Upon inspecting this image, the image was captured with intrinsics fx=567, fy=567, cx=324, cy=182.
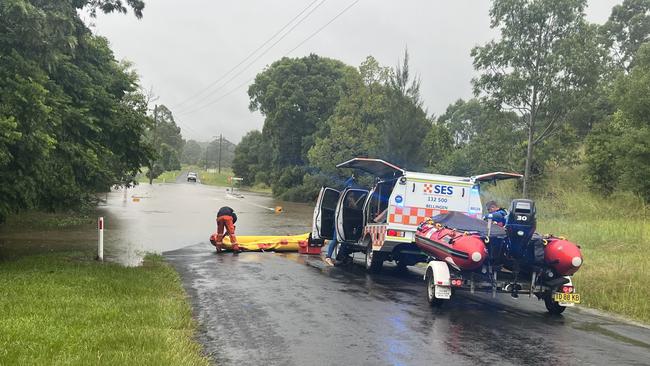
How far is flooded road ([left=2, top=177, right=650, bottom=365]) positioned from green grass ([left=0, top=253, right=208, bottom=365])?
0.43 m

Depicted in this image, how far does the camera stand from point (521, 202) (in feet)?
26.3

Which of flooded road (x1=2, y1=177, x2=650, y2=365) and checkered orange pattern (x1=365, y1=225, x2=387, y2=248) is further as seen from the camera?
checkered orange pattern (x1=365, y1=225, x2=387, y2=248)

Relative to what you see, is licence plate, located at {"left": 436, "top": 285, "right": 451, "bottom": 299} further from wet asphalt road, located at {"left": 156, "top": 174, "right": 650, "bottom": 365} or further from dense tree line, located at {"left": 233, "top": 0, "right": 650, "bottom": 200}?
dense tree line, located at {"left": 233, "top": 0, "right": 650, "bottom": 200}

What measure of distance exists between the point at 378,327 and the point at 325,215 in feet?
25.8

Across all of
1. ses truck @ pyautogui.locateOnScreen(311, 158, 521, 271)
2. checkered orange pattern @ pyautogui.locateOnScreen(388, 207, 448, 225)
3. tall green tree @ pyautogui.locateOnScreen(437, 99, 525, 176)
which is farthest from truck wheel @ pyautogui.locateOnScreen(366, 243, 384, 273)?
tall green tree @ pyautogui.locateOnScreen(437, 99, 525, 176)

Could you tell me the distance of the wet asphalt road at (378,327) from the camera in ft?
19.7

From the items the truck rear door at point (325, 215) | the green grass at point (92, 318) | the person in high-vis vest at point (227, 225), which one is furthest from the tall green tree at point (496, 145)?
the green grass at point (92, 318)

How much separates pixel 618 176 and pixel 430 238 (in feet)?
59.0

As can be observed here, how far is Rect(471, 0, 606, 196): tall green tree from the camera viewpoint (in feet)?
88.0

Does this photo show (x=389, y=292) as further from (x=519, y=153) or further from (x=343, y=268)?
(x=519, y=153)

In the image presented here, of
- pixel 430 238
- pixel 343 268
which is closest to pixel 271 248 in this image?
pixel 343 268

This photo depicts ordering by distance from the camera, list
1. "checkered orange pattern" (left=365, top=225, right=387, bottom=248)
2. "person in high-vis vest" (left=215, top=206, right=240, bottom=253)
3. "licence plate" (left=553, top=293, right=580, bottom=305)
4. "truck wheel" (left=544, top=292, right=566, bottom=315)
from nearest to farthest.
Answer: "licence plate" (left=553, top=293, right=580, bottom=305)
"truck wheel" (left=544, top=292, right=566, bottom=315)
"checkered orange pattern" (left=365, top=225, right=387, bottom=248)
"person in high-vis vest" (left=215, top=206, right=240, bottom=253)

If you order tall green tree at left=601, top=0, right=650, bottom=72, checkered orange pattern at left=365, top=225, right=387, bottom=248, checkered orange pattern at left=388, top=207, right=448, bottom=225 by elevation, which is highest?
tall green tree at left=601, top=0, right=650, bottom=72

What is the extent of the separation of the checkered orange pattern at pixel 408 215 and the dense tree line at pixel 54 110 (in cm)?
627
